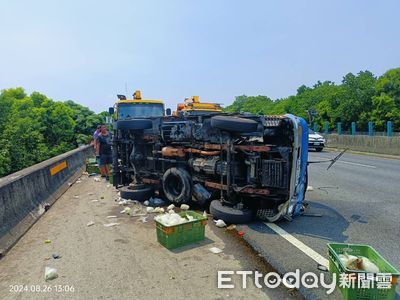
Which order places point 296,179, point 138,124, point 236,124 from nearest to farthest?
point 296,179 → point 236,124 → point 138,124

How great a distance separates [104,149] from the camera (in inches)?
395

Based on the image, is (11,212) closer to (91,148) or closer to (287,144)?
(287,144)

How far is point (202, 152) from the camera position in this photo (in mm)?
5898

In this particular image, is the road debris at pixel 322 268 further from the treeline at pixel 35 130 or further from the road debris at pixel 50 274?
the treeline at pixel 35 130

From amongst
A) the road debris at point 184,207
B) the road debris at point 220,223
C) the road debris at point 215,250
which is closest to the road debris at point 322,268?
the road debris at point 215,250

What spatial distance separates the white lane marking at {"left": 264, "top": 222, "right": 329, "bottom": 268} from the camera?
3.75 meters

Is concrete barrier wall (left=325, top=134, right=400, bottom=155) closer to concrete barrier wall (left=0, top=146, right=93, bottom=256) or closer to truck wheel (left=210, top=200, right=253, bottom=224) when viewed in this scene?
truck wheel (left=210, top=200, right=253, bottom=224)

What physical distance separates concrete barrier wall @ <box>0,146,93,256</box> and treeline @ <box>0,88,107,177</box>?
14.6 metres

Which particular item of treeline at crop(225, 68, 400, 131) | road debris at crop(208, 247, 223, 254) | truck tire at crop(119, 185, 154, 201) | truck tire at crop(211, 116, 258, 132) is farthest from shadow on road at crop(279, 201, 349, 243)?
treeline at crop(225, 68, 400, 131)

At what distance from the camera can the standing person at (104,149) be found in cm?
996

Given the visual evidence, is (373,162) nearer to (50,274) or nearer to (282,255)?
(282,255)

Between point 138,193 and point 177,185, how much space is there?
0.88 meters

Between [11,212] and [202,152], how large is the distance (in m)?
3.29

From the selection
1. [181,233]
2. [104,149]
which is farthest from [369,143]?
[181,233]
